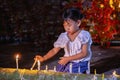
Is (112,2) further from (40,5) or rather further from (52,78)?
(52,78)

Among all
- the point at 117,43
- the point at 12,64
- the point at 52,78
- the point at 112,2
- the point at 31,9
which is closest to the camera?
the point at 52,78

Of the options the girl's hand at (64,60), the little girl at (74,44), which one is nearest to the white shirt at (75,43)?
the little girl at (74,44)

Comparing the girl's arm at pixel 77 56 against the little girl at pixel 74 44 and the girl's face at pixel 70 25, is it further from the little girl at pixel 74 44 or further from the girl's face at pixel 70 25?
the girl's face at pixel 70 25

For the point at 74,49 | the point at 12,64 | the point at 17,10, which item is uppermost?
the point at 17,10

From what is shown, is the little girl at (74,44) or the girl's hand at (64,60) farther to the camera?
the little girl at (74,44)

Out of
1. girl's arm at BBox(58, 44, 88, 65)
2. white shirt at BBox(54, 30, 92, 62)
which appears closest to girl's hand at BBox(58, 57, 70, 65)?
girl's arm at BBox(58, 44, 88, 65)

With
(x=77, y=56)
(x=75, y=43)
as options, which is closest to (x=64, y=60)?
(x=77, y=56)

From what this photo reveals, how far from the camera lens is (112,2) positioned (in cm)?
800

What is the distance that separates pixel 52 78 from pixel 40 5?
7095 millimetres

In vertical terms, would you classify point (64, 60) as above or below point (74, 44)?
below

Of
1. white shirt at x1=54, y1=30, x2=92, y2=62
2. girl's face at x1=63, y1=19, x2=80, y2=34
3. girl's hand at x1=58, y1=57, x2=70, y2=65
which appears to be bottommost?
girl's hand at x1=58, y1=57, x2=70, y2=65

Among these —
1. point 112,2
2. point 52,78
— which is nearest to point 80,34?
point 52,78

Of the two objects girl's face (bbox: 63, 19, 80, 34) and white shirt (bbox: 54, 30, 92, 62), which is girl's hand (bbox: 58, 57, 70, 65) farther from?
girl's face (bbox: 63, 19, 80, 34)

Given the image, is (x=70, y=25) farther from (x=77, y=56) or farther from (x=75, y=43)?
(x=77, y=56)
